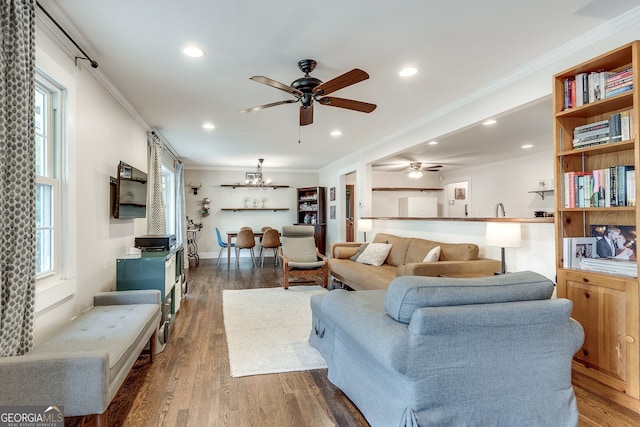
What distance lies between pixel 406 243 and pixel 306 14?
346cm

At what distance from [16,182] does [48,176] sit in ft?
2.58

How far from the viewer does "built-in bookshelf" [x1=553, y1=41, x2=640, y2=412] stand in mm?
2107

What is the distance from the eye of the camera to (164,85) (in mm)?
3383

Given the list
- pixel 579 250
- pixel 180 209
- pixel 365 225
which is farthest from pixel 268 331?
pixel 180 209

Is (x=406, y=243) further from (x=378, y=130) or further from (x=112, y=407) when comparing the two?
(x=112, y=407)

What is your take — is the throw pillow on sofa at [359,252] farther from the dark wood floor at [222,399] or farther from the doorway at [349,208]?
the doorway at [349,208]

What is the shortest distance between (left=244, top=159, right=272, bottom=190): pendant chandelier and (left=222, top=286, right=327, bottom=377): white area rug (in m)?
4.03

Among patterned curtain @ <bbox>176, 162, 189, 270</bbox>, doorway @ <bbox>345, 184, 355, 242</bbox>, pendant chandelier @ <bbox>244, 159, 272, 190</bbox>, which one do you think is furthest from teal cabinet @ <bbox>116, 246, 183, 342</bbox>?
doorway @ <bbox>345, 184, 355, 242</bbox>

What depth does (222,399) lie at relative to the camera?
218cm

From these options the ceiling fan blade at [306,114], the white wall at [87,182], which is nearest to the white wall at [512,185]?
the ceiling fan blade at [306,114]

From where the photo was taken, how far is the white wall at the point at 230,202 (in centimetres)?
900

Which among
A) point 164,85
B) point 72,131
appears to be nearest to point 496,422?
point 72,131

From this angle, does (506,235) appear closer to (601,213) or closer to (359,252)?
(601,213)

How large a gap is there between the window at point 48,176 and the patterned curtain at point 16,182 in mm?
577
